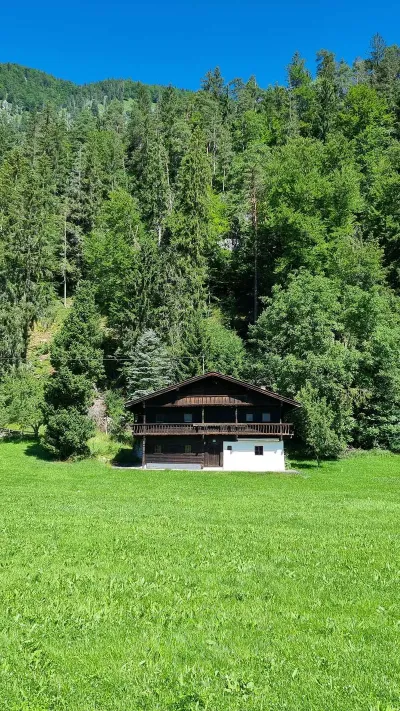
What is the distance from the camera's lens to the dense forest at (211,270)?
141ft

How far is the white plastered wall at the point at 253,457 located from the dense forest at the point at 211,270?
3203mm

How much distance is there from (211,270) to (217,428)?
29.0 metres

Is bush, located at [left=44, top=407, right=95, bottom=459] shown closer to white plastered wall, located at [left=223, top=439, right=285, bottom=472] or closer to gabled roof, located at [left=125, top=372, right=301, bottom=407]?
gabled roof, located at [left=125, top=372, right=301, bottom=407]

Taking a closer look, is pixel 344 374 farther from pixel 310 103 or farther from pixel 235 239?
pixel 310 103

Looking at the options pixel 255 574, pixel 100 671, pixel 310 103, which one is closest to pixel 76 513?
pixel 255 574

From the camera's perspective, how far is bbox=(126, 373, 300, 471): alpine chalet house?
40.0 m

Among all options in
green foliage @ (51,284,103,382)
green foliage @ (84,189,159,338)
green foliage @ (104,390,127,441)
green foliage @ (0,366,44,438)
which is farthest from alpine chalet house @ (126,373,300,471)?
green foliage @ (84,189,159,338)

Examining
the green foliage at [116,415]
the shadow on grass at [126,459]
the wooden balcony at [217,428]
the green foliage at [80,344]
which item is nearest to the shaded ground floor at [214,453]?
the wooden balcony at [217,428]

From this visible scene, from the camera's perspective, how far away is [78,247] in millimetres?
70125

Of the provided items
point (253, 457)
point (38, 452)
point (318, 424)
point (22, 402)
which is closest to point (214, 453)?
point (253, 457)

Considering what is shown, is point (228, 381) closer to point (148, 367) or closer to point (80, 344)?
point (148, 367)

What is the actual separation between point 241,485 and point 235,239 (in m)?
43.9

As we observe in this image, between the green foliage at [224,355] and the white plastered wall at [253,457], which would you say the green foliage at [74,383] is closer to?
the green foliage at [224,355]

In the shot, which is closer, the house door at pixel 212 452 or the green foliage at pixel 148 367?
the house door at pixel 212 452
